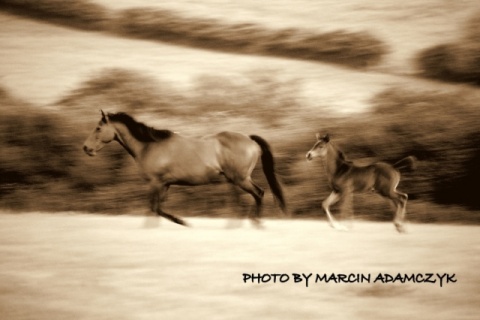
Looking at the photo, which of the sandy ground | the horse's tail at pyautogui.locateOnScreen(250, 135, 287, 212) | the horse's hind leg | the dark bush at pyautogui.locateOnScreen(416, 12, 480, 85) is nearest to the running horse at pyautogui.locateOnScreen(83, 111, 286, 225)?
the horse's tail at pyautogui.locateOnScreen(250, 135, 287, 212)

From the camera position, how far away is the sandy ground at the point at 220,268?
9.21ft

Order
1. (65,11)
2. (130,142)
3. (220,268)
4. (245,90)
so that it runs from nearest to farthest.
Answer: (220,268)
(130,142)
(245,90)
(65,11)

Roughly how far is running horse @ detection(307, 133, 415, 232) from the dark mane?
1.99 feet

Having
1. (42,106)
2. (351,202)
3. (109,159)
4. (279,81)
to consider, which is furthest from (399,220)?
(42,106)

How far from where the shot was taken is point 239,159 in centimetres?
306

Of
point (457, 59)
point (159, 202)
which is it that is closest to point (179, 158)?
point (159, 202)

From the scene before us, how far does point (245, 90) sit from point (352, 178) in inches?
23.4

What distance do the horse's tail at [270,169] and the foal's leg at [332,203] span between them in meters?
0.17

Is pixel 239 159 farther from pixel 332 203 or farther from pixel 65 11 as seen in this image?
pixel 65 11

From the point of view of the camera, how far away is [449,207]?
3.10 meters

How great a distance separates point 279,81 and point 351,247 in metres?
0.77

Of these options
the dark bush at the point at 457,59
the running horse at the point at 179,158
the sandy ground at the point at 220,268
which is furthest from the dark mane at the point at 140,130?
the dark bush at the point at 457,59

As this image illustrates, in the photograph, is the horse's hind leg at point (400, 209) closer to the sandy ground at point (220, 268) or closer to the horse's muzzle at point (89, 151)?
the sandy ground at point (220, 268)

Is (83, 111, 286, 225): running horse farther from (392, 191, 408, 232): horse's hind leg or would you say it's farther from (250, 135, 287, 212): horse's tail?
(392, 191, 408, 232): horse's hind leg
